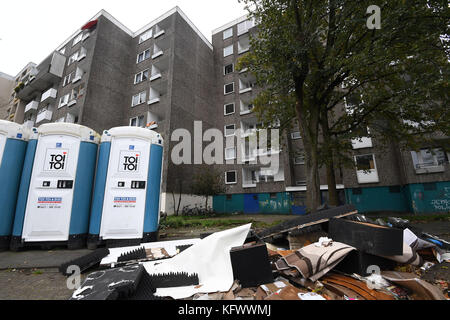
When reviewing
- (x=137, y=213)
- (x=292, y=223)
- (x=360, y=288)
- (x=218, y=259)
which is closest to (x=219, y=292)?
(x=218, y=259)

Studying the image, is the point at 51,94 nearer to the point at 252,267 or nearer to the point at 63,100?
the point at 63,100

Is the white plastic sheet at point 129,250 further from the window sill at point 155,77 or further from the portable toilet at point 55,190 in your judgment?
the window sill at point 155,77

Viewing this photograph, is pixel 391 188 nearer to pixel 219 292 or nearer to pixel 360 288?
pixel 360 288

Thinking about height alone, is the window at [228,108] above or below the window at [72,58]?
below

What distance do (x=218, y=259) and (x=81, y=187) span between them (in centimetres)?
449

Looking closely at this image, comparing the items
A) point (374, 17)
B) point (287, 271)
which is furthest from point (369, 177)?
point (287, 271)

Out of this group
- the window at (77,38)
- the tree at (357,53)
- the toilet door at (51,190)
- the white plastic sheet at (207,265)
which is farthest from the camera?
the window at (77,38)

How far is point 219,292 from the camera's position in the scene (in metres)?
2.41

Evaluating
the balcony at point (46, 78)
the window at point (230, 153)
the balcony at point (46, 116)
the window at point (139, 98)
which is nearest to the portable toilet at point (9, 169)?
the window at point (139, 98)

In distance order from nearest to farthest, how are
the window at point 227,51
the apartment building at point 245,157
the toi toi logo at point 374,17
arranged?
the toi toi logo at point 374,17 < the apartment building at point 245,157 < the window at point 227,51

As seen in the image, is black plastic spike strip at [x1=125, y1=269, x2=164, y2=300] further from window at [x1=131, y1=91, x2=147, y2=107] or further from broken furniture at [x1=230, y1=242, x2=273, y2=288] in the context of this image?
window at [x1=131, y1=91, x2=147, y2=107]

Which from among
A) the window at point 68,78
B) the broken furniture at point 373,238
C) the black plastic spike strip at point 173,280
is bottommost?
the black plastic spike strip at point 173,280

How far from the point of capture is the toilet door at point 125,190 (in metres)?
5.11

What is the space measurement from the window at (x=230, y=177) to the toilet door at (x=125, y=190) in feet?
53.0
